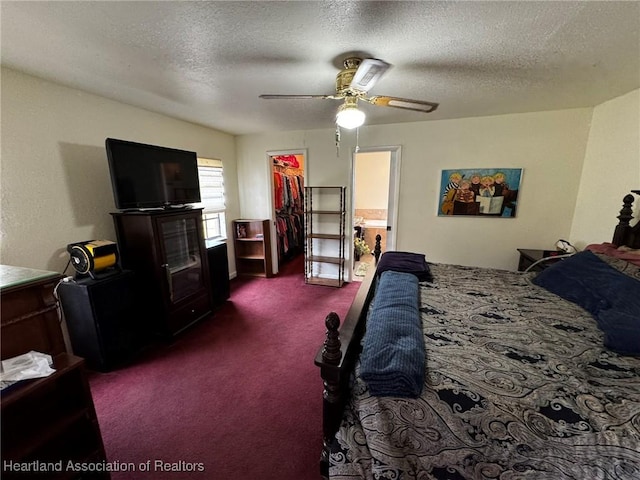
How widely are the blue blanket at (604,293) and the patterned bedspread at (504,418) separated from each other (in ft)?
0.31

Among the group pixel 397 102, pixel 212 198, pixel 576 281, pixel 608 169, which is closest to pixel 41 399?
pixel 397 102

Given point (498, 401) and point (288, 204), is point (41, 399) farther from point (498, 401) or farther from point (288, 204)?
point (288, 204)

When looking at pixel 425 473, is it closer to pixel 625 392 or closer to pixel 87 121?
pixel 625 392

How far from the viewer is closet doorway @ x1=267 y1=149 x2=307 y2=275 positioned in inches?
172

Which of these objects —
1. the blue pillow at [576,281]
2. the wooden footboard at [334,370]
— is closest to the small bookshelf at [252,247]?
the wooden footboard at [334,370]

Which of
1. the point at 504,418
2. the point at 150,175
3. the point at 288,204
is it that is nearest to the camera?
the point at 504,418

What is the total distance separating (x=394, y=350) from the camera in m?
1.15

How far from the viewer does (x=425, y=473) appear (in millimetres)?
974

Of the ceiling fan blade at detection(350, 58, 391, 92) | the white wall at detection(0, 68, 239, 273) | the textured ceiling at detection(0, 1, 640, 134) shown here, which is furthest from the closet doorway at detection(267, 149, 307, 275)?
the ceiling fan blade at detection(350, 58, 391, 92)

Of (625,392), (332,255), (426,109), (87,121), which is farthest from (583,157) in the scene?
(87,121)

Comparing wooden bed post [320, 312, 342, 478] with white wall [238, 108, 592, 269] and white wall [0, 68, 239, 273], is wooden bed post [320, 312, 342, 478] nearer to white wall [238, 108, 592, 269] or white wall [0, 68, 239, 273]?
white wall [0, 68, 239, 273]

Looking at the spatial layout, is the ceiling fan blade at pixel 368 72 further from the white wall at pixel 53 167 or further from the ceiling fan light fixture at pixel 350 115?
the white wall at pixel 53 167

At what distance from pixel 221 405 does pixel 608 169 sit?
160 inches

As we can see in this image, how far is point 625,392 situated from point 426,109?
74.4 inches
